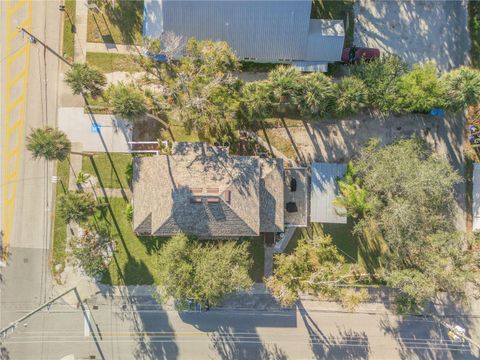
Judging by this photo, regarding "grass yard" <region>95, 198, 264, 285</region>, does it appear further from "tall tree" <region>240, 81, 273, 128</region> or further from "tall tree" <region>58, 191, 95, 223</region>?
"tall tree" <region>240, 81, 273, 128</region>

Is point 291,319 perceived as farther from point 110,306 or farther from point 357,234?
point 110,306

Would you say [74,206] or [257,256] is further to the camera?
[257,256]

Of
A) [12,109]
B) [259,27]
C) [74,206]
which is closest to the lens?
[74,206]

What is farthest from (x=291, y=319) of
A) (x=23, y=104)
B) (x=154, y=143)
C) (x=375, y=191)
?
(x=23, y=104)

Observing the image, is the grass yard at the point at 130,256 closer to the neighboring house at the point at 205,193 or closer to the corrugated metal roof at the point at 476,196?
the neighboring house at the point at 205,193

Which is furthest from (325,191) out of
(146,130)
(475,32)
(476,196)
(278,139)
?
(475,32)

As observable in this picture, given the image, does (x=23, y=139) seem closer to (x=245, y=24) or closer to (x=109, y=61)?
(x=109, y=61)

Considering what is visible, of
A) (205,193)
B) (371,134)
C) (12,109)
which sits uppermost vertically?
(12,109)
